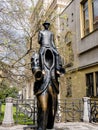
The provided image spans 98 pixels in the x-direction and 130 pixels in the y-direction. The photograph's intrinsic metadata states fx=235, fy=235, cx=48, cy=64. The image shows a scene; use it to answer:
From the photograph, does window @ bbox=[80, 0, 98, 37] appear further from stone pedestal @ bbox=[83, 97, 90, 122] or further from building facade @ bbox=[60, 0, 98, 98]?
stone pedestal @ bbox=[83, 97, 90, 122]

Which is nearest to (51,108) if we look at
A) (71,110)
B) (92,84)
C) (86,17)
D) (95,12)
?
(71,110)

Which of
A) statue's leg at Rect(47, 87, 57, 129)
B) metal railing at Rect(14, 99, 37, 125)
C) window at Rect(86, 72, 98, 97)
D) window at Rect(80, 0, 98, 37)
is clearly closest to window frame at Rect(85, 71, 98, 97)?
window at Rect(86, 72, 98, 97)

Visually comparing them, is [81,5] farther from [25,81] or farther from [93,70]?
[25,81]

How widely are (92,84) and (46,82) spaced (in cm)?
1143

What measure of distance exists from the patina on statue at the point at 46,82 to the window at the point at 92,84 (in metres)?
10.4

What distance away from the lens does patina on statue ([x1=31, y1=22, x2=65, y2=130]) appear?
6652mm

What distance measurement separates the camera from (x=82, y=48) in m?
18.9

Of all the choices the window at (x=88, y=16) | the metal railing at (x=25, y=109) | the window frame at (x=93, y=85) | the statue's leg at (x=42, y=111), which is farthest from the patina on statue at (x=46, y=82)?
the window at (x=88, y=16)

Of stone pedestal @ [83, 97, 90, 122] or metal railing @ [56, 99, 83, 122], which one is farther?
metal railing @ [56, 99, 83, 122]

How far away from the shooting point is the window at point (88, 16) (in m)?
17.5

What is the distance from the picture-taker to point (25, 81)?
569 inches

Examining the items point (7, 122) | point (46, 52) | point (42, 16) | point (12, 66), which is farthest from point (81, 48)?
point (46, 52)

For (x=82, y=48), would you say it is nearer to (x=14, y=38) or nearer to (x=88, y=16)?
(x=88, y=16)

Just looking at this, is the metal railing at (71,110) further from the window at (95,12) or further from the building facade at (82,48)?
the window at (95,12)
